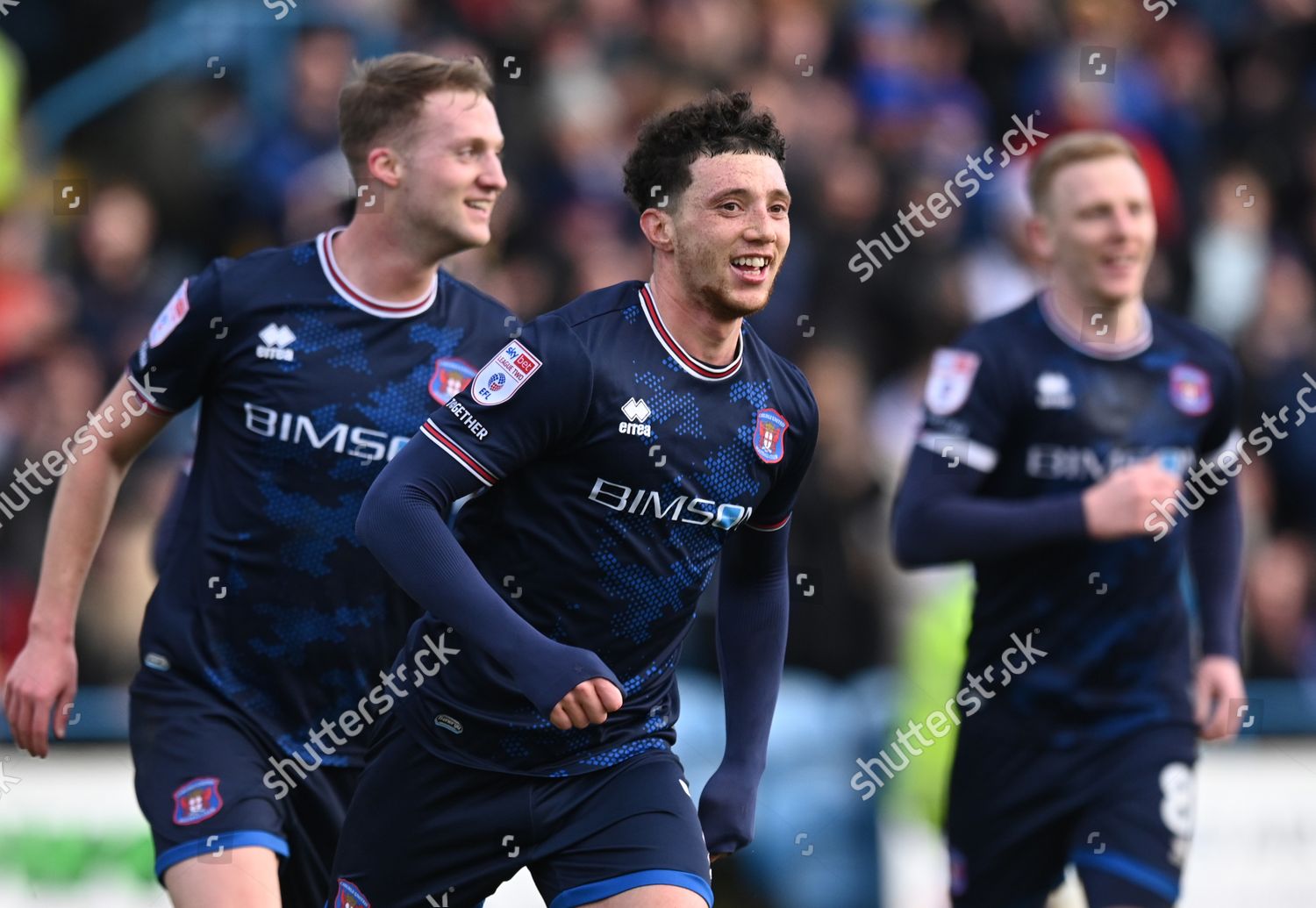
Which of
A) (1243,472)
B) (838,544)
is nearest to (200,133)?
(838,544)

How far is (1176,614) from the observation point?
19.7ft

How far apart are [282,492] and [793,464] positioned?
61.2 inches

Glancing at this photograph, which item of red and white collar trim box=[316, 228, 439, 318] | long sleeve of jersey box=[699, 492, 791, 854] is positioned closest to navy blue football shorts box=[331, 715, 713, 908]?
long sleeve of jersey box=[699, 492, 791, 854]

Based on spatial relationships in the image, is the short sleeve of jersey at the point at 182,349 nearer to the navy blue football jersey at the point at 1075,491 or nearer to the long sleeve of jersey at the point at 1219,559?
the navy blue football jersey at the point at 1075,491

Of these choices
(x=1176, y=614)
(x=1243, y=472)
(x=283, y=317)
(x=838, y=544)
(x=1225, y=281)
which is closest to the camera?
(x=283, y=317)

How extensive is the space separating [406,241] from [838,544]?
4.08 metres

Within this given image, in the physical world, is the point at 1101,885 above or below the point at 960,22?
below

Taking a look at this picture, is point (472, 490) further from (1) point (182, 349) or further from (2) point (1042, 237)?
(2) point (1042, 237)

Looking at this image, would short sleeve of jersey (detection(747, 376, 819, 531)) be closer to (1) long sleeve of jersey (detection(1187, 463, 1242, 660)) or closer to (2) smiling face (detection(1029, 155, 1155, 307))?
(2) smiling face (detection(1029, 155, 1155, 307))

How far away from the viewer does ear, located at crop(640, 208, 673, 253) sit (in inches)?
181

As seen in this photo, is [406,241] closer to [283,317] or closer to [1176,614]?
[283,317]

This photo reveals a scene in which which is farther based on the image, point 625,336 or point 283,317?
point 283,317

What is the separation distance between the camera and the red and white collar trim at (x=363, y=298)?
546 centimetres

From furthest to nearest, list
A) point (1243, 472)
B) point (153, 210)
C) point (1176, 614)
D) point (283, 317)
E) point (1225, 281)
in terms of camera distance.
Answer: point (1225, 281), point (1243, 472), point (153, 210), point (1176, 614), point (283, 317)
